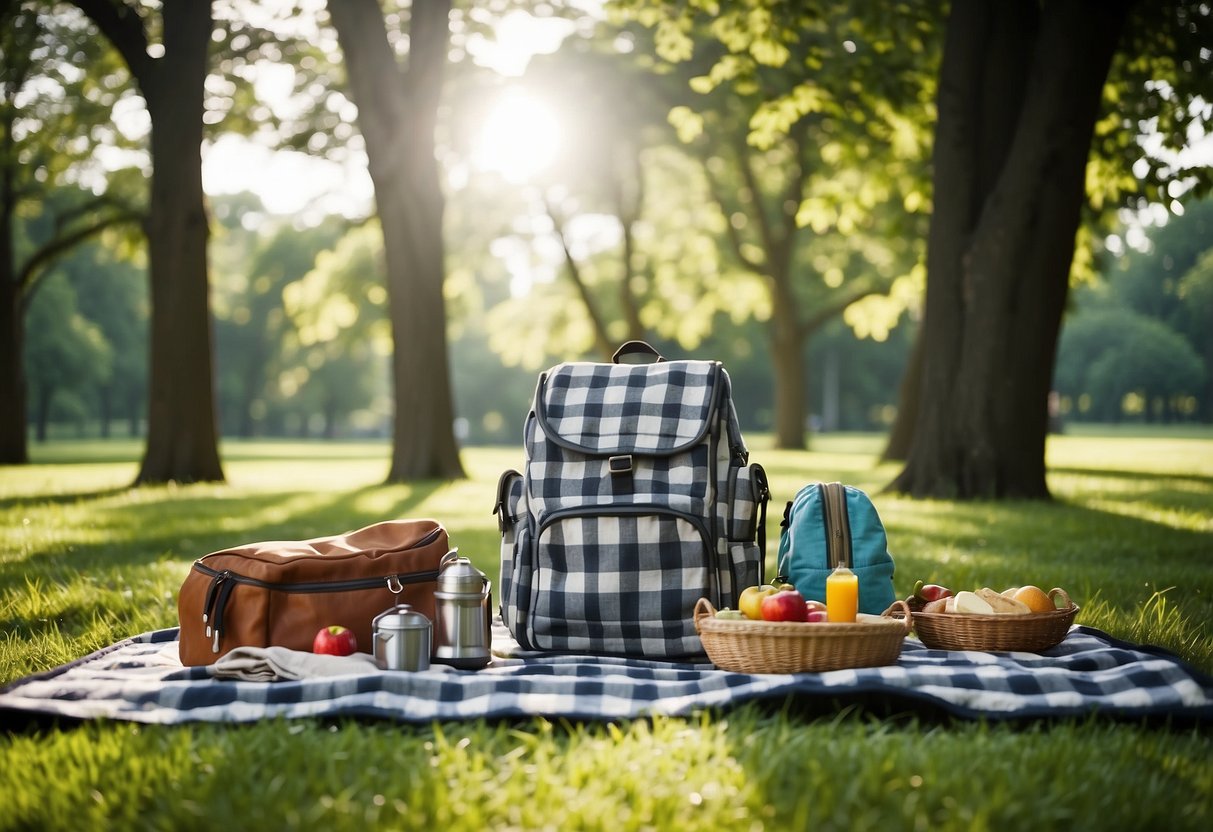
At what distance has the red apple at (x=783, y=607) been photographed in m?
3.49

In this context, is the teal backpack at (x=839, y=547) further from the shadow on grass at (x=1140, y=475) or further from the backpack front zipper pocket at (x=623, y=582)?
the shadow on grass at (x=1140, y=475)

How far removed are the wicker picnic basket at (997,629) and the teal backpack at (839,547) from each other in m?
0.30

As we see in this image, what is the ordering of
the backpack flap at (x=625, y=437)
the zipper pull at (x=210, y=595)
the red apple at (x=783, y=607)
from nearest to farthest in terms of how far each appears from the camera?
the red apple at (x=783, y=607), the zipper pull at (x=210, y=595), the backpack flap at (x=625, y=437)

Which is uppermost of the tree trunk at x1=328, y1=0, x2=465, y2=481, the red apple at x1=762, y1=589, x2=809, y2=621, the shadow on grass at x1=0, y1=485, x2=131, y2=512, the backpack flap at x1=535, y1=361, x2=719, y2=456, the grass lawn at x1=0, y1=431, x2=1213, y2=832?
the tree trunk at x1=328, y1=0, x2=465, y2=481

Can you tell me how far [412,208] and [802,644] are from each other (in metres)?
11.5

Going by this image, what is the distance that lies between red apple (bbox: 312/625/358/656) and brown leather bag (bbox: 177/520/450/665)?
109 millimetres

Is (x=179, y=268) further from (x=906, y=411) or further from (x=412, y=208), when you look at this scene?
(x=906, y=411)

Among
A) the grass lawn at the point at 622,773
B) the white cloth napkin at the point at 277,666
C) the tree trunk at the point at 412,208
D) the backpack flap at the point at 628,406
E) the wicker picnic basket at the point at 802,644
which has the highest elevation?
the tree trunk at the point at 412,208

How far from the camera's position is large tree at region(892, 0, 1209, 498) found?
924 centimetres

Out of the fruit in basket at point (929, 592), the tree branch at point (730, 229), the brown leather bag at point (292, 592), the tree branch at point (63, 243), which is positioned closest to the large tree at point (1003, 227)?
the fruit in basket at point (929, 592)

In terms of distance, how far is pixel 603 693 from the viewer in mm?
3330

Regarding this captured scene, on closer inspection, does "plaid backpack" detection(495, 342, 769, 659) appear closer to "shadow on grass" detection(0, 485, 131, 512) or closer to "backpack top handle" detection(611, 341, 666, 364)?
"backpack top handle" detection(611, 341, 666, 364)

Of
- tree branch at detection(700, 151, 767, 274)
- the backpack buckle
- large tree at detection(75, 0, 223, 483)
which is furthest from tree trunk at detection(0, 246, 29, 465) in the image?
the backpack buckle

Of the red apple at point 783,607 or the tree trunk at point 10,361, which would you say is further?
the tree trunk at point 10,361
